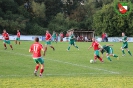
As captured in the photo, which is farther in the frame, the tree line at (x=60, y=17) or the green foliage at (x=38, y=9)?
the green foliage at (x=38, y=9)

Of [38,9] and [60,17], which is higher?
A: [38,9]

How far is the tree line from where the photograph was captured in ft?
268

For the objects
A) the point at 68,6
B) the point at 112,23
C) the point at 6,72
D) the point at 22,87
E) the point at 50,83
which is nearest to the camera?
the point at 22,87

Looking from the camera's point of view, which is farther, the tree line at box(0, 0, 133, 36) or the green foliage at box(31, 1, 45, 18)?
the green foliage at box(31, 1, 45, 18)

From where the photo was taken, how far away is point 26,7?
95.4 meters

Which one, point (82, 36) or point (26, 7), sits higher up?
point (26, 7)

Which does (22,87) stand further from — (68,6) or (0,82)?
(68,6)

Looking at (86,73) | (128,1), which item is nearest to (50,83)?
(86,73)

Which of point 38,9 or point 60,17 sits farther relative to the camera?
point 60,17

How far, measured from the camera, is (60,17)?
9312 cm

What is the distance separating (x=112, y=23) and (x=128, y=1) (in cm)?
955

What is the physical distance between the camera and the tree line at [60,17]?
268ft

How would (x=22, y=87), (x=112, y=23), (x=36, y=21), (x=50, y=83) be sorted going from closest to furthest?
(x=22, y=87)
(x=50, y=83)
(x=112, y=23)
(x=36, y=21)

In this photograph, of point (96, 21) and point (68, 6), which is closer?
point (96, 21)
